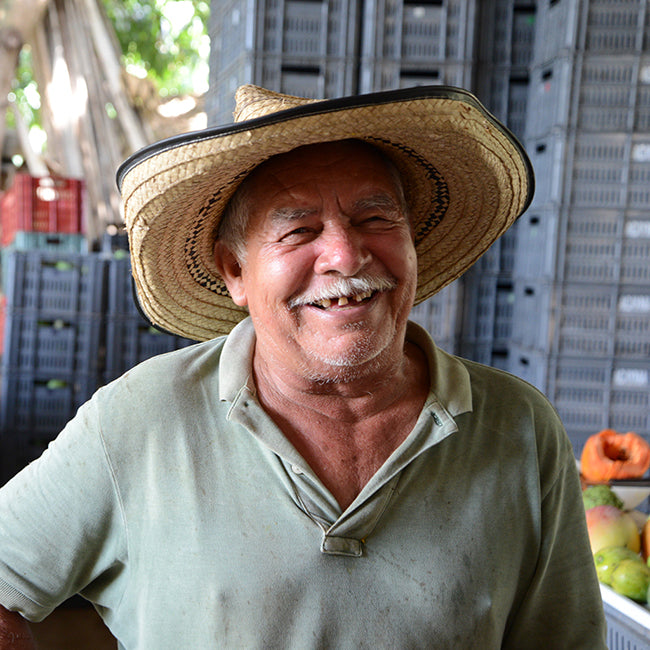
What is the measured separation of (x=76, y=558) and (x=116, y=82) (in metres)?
5.12

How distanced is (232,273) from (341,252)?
0.30 m

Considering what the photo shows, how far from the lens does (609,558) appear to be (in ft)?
5.84

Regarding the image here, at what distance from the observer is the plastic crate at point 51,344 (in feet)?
13.3

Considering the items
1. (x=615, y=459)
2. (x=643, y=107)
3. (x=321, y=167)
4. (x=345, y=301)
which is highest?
(x=643, y=107)

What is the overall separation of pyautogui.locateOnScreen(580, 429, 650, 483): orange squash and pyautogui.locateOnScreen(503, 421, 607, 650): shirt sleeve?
1139 millimetres

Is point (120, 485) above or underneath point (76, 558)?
above

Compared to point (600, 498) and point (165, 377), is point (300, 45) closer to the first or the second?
point (600, 498)

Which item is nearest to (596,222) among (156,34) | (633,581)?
(633,581)

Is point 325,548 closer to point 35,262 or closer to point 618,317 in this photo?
point 618,317

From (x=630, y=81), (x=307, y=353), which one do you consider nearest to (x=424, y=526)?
(x=307, y=353)

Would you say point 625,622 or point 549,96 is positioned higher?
point 549,96

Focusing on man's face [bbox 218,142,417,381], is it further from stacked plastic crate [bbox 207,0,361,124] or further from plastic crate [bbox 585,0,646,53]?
plastic crate [bbox 585,0,646,53]

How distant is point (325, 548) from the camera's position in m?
1.08

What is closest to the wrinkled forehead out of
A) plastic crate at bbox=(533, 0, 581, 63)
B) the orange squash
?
the orange squash
